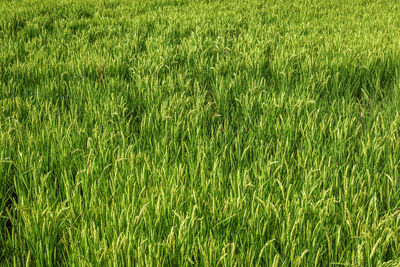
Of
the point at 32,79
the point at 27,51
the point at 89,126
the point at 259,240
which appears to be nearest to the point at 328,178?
the point at 259,240

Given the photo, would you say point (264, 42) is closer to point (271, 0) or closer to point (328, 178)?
point (328, 178)

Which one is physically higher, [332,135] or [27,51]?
[27,51]

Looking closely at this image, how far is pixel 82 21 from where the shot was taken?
486cm

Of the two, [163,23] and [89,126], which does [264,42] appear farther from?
[89,126]

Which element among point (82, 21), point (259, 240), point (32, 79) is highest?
point (82, 21)

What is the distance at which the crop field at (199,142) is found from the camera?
111 cm

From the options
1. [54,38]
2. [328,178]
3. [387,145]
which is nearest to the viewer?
[328,178]

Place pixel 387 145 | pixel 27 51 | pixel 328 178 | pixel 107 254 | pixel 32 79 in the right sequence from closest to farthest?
pixel 107 254 < pixel 328 178 < pixel 387 145 < pixel 32 79 < pixel 27 51

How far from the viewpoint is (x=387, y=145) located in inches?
65.1

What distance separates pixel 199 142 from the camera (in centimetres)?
161

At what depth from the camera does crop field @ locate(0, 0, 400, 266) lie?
1.11 meters

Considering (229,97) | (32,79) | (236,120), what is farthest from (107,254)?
(32,79)

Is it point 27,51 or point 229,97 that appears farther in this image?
point 27,51

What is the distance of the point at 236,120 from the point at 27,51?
236 centimetres
